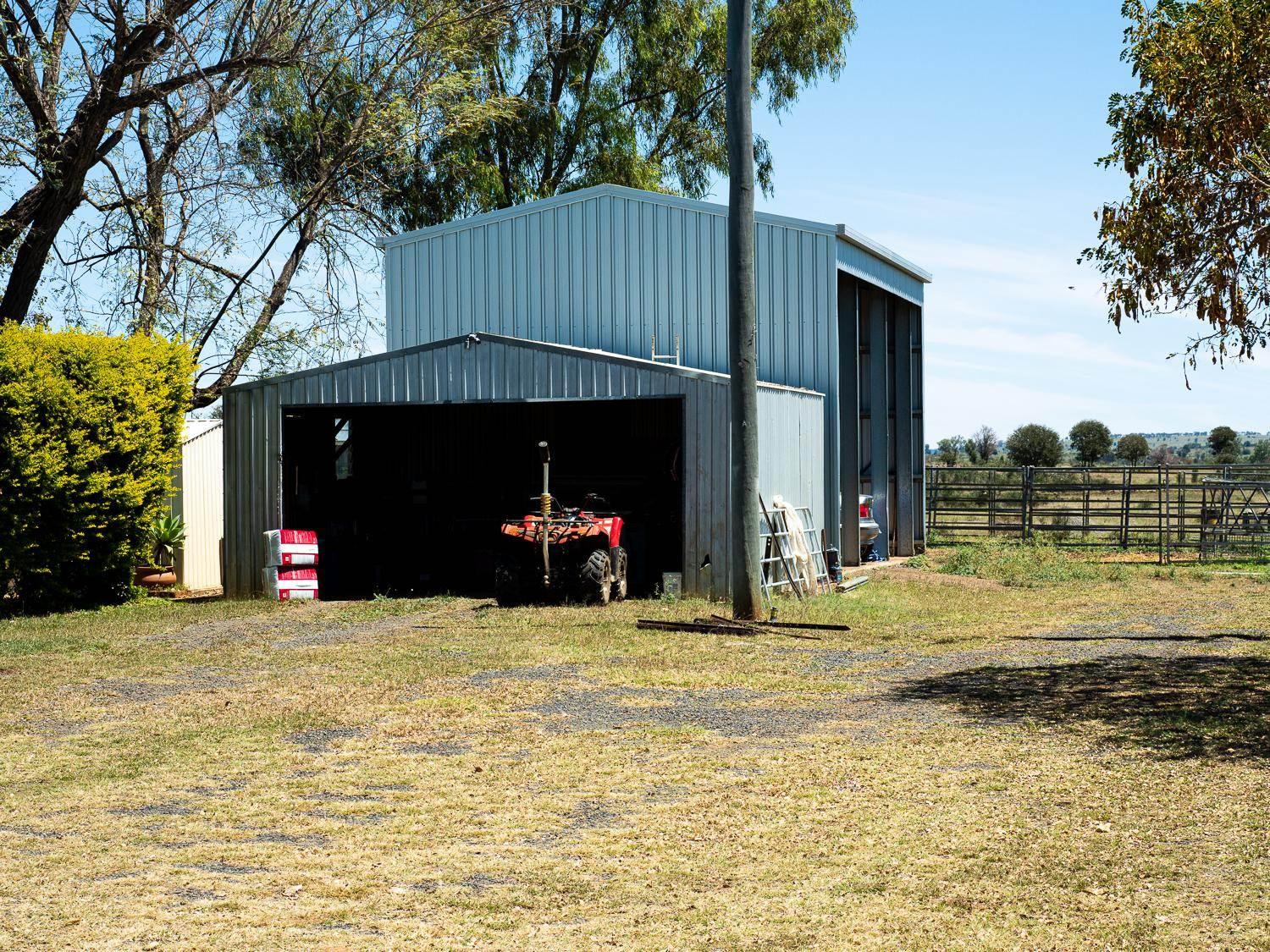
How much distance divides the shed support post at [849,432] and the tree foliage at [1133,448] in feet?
154

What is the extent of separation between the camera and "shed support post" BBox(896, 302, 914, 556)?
26.2 metres

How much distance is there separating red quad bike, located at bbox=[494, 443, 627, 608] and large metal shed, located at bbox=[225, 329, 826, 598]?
1021mm

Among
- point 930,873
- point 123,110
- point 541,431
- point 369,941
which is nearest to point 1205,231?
point 930,873

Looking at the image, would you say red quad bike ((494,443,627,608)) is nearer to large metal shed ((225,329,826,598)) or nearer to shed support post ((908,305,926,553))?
large metal shed ((225,329,826,598))

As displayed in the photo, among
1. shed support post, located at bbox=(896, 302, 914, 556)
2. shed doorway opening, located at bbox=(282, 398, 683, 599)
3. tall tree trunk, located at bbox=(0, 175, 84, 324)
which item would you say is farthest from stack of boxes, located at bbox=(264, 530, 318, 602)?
shed support post, located at bbox=(896, 302, 914, 556)

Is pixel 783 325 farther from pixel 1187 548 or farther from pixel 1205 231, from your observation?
pixel 1187 548

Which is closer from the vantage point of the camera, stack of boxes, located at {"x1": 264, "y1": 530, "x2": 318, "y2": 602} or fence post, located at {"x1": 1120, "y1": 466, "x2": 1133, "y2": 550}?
stack of boxes, located at {"x1": 264, "y1": 530, "x2": 318, "y2": 602}

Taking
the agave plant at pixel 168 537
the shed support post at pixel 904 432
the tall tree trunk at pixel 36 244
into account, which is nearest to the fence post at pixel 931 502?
the shed support post at pixel 904 432

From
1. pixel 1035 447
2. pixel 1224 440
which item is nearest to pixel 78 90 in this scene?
pixel 1035 447

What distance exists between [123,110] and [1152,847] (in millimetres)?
19217

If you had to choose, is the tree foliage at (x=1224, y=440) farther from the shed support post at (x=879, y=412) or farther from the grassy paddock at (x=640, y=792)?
the grassy paddock at (x=640, y=792)

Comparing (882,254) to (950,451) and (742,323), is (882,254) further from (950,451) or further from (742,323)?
(950,451)

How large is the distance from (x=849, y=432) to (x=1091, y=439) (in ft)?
157

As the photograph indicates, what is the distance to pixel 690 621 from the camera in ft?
49.3
